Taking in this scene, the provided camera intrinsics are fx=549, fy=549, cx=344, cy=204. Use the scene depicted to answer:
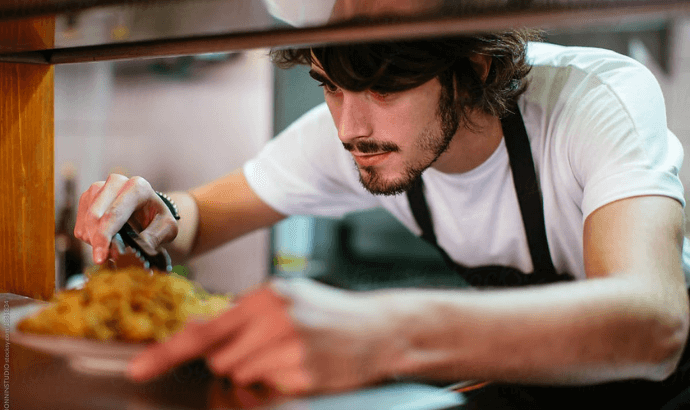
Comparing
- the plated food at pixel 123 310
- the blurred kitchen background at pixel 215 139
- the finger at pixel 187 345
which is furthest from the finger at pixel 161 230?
the blurred kitchen background at pixel 215 139

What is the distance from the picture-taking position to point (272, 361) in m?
0.43

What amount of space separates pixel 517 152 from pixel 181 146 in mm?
2057

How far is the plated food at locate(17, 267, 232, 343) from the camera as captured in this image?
53 cm

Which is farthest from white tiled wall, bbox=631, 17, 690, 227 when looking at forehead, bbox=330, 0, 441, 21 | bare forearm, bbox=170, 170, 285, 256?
bare forearm, bbox=170, 170, 285, 256

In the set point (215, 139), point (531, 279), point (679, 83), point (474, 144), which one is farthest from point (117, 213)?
point (215, 139)

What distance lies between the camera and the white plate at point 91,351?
503 millimetres

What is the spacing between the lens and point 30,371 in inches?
22.6

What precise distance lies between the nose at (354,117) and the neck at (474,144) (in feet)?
0.83

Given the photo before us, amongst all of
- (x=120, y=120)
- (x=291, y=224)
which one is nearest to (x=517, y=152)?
(x=291, y=224)

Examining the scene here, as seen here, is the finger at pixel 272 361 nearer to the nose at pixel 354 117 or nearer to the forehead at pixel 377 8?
the forehead at pixel 377 8

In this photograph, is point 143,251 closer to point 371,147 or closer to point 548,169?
point 371,147

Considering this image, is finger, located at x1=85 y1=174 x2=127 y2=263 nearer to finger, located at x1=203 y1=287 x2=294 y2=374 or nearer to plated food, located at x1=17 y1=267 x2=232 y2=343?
plated food, located at x1=17 y1=267 x2=232 y2=343

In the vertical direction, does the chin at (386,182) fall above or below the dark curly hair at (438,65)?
below

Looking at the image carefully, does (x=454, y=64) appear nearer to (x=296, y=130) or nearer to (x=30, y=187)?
(x=296, y=130)
